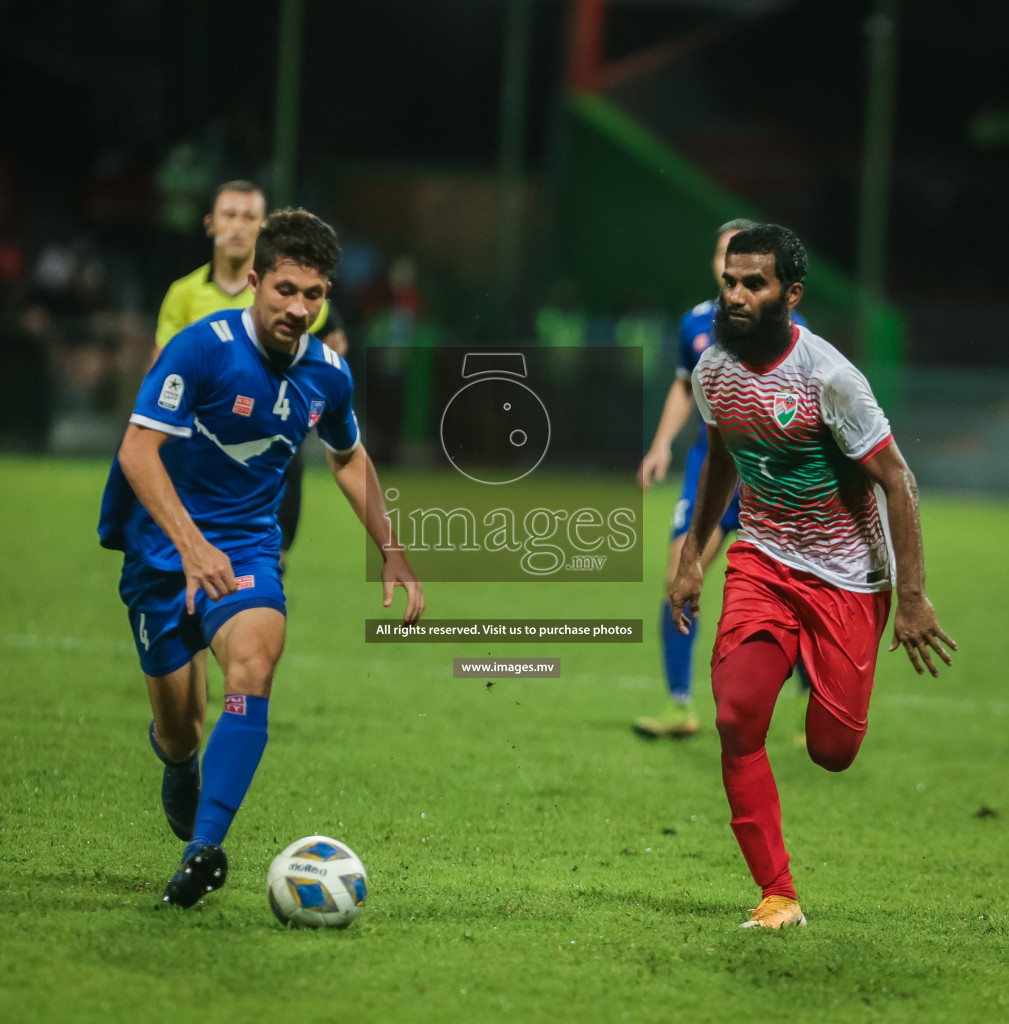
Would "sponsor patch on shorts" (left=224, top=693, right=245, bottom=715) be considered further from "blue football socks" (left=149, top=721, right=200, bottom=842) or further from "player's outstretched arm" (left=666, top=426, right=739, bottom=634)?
"player's outstretched arm" (left=666, top=426, right=739, bottom=634)

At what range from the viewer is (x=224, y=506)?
14.6ft

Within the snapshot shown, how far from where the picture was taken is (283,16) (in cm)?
2606

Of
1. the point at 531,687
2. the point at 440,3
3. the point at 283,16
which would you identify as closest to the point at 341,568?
the point at 531,687

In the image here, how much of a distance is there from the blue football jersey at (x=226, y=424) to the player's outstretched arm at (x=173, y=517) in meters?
0.07

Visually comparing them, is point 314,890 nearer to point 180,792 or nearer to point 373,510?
point 180,792

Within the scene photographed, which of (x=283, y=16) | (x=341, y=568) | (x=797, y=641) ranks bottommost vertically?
(x=341, y=568)

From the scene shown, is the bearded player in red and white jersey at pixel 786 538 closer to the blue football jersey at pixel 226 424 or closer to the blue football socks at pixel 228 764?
the blue football jersey at pixel 226 424

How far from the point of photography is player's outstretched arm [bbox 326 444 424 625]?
4734mm

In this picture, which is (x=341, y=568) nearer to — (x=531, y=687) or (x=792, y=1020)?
(x=531, y=687)

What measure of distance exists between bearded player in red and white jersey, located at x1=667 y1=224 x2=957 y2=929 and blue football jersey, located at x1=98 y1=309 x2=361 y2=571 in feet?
3.86

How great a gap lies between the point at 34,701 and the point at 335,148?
21.7 meters

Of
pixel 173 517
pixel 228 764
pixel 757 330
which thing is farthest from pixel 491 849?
pixel 757 330

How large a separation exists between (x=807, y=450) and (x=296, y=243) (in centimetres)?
158

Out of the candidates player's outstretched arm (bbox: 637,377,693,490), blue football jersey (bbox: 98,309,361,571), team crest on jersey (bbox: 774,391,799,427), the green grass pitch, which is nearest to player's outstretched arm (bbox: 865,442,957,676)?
team crest on jersey (bbox: 774,391,799,427)
